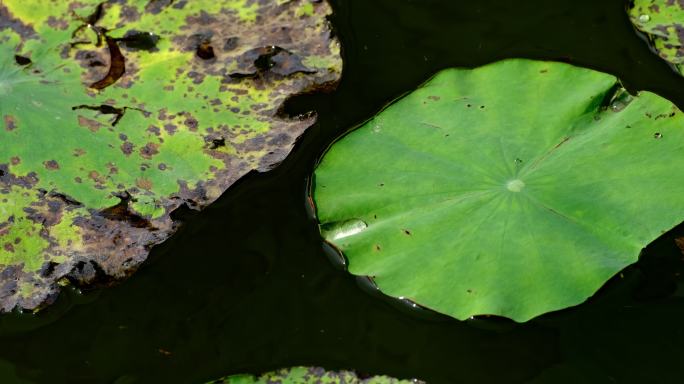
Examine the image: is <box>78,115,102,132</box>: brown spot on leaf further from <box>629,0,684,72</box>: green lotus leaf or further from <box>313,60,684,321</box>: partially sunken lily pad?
<box>629,0,684,72</box>: green lotus leaf

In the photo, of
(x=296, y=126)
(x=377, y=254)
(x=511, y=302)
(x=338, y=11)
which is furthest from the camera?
(x=338, y=11)

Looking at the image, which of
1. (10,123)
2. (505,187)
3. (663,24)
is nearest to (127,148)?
(10,123)

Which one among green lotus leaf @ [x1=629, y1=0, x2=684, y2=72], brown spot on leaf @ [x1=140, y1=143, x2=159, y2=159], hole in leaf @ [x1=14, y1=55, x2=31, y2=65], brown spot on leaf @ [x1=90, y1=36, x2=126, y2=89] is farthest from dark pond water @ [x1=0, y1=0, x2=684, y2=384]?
hole in leaf @ [x1=14, y1=55, x2=31, y2=65]

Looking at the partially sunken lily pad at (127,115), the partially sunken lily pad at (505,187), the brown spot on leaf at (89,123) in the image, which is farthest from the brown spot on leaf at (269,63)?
the brown spot on leaf at (89,123)

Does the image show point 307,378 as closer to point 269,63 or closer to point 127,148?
point 127,148

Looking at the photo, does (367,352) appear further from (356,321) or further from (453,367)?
(453,367)

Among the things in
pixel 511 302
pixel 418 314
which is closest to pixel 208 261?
pixel 418 314
